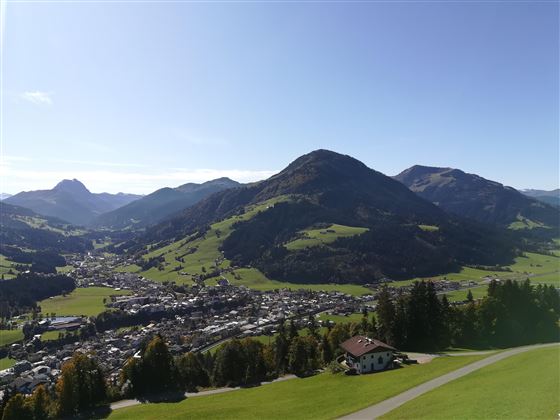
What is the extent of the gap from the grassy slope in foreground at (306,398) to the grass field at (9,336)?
5088 inches

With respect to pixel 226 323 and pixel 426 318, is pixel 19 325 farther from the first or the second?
pixel 426 318

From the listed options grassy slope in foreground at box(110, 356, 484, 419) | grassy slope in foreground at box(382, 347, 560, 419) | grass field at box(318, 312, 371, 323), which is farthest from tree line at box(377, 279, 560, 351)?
grass field at box(318, 312, 371, 323)

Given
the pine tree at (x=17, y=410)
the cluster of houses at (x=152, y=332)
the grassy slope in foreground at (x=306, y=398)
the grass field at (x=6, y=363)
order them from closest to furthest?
the grassy slope in foreground at (x=306, y=398), the pine tree at (x=17, y=410), the cluster of houses at (x=152, y=332), the grass field at (x=6, y=363)

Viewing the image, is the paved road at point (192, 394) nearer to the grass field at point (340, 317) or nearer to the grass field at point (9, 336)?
the grass field at point (340, 317)

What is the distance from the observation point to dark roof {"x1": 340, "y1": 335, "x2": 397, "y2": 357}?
66562 millimetres

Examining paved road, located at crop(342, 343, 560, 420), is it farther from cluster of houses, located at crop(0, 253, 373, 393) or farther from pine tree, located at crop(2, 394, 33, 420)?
cluster of houses, located at crop(0, 253, 373, 393)

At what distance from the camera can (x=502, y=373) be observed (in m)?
45.8

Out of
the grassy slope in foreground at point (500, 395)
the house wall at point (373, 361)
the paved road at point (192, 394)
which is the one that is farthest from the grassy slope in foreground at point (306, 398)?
the grassy slope in foreground at point (500, 395)

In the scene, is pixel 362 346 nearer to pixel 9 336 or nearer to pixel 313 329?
pixel 313 329

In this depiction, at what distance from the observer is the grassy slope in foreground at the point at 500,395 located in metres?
30.2

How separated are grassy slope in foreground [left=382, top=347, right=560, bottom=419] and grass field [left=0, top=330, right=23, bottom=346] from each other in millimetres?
170555

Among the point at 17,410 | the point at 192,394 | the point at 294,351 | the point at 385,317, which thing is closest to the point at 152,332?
the point at 192,394

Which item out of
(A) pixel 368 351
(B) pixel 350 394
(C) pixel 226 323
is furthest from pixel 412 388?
(C) pixel 226 323

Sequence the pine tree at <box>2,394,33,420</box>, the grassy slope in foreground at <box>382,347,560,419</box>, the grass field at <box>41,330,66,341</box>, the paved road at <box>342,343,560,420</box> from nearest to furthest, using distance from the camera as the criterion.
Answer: the grassy slope in foreground at <box>382,347,560,419</box> → the paved road at <box>342,343,560,420</box> → the pine tree at <box>2,394,33,420</box> → the grass field at <box>41,330,66,341</box>
